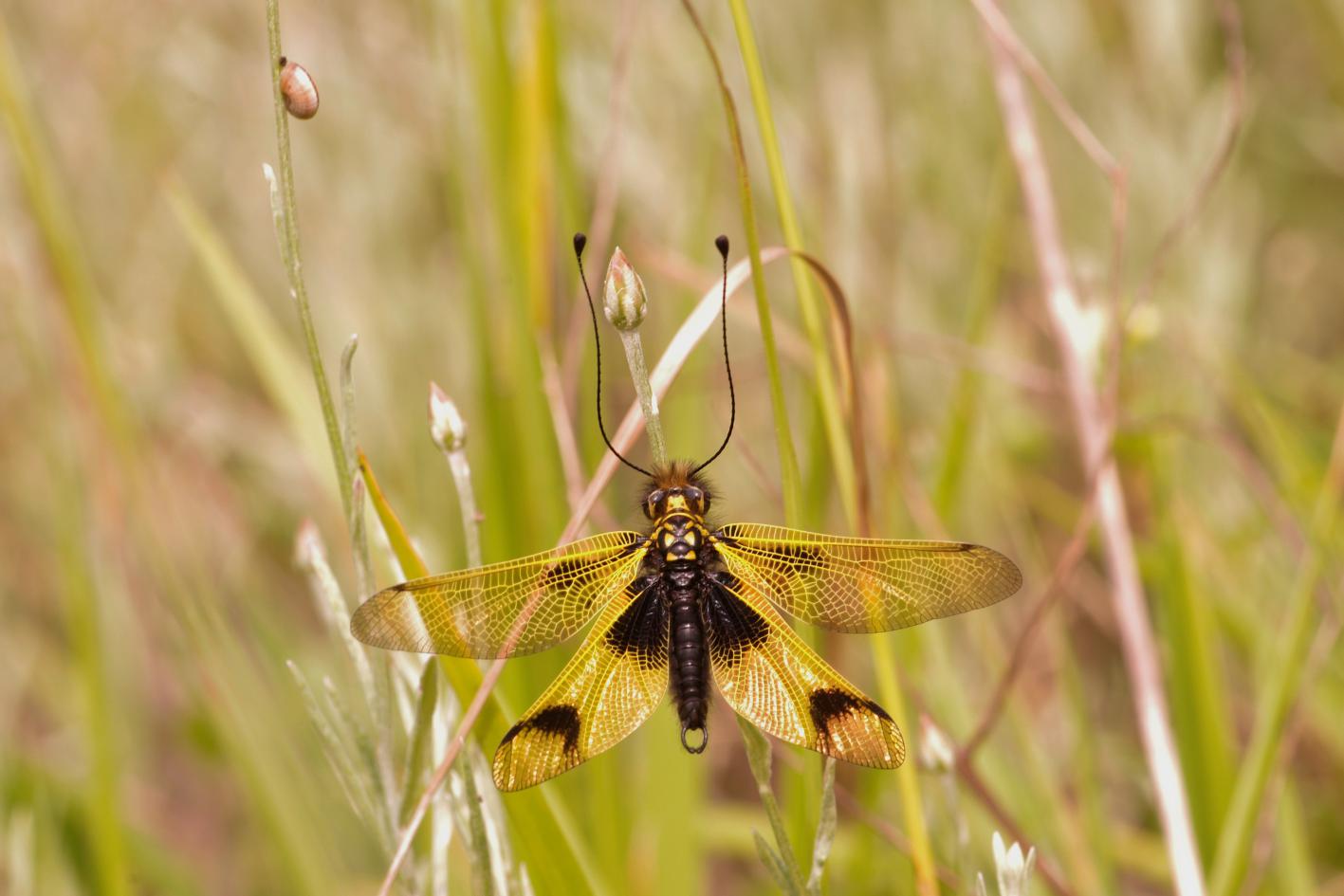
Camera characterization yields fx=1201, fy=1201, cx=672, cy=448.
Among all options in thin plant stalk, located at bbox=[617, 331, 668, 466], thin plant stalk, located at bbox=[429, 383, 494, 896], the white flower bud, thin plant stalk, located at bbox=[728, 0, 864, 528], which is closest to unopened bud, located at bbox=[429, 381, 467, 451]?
thin plant stalk, located at bbox=[429, 383, 494, 896]

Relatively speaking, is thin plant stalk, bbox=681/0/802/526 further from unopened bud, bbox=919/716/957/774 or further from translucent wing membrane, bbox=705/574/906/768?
unopened bud, bbox=919/716/957/774

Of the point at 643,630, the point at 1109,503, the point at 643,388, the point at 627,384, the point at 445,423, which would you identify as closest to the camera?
the point at 643,388

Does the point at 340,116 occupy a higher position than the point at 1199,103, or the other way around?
the point at 340,116

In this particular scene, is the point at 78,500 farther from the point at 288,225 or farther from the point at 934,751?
the point at 934,751

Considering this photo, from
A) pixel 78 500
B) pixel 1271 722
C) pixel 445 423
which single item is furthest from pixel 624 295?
pixel 78 500

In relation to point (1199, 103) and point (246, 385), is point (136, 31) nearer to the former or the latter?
point (246, 385)

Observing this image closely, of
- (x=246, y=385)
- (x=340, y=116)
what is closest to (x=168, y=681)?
(x=246, y=385)
